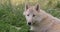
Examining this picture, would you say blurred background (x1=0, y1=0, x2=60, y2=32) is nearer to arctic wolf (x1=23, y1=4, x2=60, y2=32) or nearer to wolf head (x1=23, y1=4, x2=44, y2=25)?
arctic wolf (x1=23, y1=4, x2=60, y2=32)

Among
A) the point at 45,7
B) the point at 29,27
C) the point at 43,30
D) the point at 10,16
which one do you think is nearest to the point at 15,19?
the point at 10,16

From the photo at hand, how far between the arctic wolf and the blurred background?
1.67ft

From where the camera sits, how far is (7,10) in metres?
11.6

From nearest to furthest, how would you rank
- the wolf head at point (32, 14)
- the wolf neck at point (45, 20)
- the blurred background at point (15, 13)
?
the wolf head at point (32, 14) → the wolf neck at point (45, 20) → the blurred background at point (15, 13)

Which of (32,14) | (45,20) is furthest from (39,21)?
(32,14)

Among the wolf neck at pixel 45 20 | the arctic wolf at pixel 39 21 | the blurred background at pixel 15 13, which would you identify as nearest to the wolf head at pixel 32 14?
the arctic wolf at pixel 39 21

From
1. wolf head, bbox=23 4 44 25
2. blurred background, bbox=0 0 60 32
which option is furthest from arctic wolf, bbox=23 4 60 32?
blurred background, bbox=0 0 60 32

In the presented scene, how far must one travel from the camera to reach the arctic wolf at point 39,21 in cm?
919

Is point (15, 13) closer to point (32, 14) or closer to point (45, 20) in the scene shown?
point (45, 20)

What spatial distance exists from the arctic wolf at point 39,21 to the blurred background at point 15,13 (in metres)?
0.51

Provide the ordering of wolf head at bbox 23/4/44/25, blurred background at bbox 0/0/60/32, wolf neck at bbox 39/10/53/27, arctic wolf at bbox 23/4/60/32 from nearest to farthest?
1. wolf head at bbox 23/4/44/25
2. arctic wolf at bbox 23/4/60/32
3. wolf neck at bbox 39/10/53/27
4. blurred background at bbox 0/0/60/32

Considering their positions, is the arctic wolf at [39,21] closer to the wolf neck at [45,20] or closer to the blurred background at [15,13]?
the wolf neck at [45,20]

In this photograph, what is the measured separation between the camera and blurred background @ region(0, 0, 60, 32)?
985 centimetres

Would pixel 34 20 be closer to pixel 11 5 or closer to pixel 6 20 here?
pixel 6 20
